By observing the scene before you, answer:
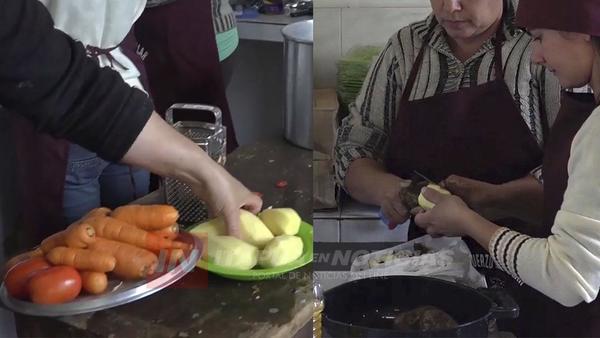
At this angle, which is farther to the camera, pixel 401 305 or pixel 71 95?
pixel 401 305

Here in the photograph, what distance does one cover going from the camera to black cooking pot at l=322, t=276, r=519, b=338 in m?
0.51

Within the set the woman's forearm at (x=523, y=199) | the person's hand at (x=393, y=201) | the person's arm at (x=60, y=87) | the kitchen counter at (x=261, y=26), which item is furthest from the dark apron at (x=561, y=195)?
the person's arm at (x=60, y=87)

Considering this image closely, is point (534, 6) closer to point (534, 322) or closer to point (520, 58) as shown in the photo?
point (520, 58)

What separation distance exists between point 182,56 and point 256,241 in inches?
6.7

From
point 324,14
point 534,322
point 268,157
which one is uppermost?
point 324,14

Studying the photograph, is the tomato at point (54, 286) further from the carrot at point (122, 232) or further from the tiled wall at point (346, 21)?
the tiled wall at point (346, 21)

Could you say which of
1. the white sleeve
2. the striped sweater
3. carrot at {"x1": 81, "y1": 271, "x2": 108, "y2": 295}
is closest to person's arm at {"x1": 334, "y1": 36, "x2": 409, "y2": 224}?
the striped sweater

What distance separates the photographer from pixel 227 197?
1.77 ft

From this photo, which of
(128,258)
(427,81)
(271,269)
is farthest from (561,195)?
(128,258)

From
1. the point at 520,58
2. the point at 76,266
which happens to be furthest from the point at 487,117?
the point at 76,266

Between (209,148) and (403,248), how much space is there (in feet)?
0.62

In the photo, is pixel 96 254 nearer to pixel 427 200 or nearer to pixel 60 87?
pixel 60 87

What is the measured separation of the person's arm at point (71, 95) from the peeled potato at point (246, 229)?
81 mm

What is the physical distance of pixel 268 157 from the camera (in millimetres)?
534
